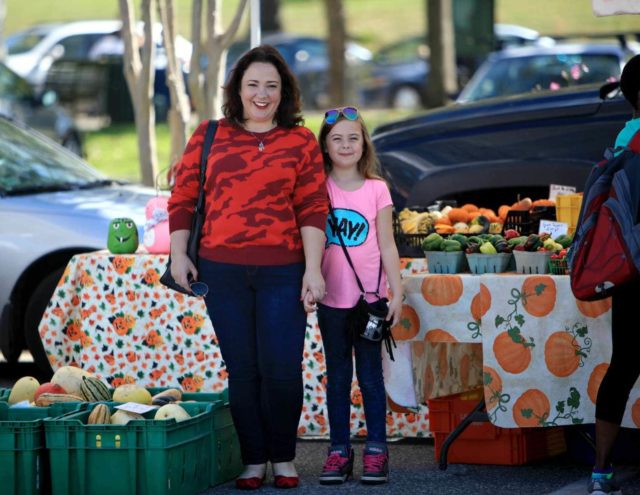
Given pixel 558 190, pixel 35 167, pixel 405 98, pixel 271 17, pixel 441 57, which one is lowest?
pixel 558 190

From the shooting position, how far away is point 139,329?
6.86 m

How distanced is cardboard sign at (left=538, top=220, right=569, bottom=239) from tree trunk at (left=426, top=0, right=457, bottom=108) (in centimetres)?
1470

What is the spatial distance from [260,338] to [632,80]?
178 centimetres

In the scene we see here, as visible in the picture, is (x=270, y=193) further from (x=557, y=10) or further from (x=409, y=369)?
(x=557, y=10)

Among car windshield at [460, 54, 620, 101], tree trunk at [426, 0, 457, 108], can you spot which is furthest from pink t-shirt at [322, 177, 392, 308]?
tree trunk at [426, 0, 457, 108]

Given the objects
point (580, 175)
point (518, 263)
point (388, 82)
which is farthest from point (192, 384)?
point (388, 82)

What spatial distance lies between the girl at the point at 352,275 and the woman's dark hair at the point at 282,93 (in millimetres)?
235

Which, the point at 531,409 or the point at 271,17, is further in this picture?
the point at 271,17

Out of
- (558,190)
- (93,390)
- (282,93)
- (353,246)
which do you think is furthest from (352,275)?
(558,190)

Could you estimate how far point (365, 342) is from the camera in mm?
5656

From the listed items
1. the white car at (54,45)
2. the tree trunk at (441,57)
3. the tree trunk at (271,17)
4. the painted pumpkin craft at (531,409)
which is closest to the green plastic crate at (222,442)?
the painted pumpkin craft at (531,409)

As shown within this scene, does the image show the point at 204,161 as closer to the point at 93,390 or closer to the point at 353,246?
the point at 353,246

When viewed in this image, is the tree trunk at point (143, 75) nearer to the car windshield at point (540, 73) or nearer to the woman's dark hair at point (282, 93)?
the car windshield at point (540, 73)

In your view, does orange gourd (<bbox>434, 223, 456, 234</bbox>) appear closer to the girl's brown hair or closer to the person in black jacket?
the girl's brown hair
